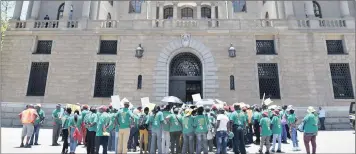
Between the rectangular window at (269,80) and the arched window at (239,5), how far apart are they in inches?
499

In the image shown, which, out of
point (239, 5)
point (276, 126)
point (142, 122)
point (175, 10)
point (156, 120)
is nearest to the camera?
point (156, 120)

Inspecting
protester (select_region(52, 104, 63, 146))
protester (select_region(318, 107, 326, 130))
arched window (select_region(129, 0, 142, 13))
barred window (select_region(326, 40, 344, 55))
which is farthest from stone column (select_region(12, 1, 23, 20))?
barred window (select_region(326, 40, 344, 55))

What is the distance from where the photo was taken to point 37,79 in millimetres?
18547

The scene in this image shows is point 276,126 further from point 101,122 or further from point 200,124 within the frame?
point 101,122

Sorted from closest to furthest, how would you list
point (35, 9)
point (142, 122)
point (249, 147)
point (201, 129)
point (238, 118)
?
1. point (201, 129)
2. point (238, 118)
3. point (142, 122)
4. point (249, 147)
5. point (35, 9)

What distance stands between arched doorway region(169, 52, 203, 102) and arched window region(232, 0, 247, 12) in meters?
13.0

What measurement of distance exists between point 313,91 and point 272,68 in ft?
11.0

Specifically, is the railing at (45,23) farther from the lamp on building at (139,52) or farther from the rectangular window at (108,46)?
the lamp on building at (139,52)

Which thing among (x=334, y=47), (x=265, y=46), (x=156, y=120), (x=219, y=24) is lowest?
(x=156, y=120)

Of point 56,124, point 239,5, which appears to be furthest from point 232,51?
point 239,5

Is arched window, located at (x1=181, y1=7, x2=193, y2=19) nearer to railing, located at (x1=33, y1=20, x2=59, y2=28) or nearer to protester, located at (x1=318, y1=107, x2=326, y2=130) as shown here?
railing, located at (x1=33, y1=20, x2=59, y2=28)

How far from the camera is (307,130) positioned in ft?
28.9

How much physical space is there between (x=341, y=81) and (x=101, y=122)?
59.1 ft

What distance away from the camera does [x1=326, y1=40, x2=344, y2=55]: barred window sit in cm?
1859
